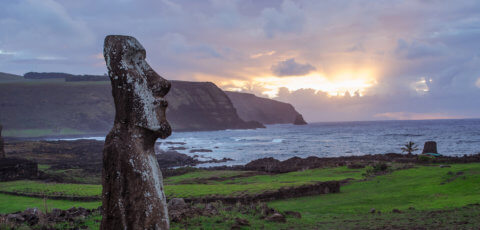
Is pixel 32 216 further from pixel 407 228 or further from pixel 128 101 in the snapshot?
pixel 407 228

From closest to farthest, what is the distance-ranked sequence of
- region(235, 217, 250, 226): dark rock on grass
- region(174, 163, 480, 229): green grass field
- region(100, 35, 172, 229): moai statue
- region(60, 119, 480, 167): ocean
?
region(100, 35, 172, 229): moai statue → region(235, 217, 250, 226): dark rock on grass → region(174, 163, 480, 229): green grass field → region(60, 119, 480, 167): ocean

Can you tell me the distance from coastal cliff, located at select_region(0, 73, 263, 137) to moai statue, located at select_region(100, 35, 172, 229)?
111 m

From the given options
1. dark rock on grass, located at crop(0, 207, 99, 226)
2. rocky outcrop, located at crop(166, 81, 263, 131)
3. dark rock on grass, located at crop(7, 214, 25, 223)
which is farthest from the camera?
rocky outcrop, located at crop(166, 81, 263, 131)

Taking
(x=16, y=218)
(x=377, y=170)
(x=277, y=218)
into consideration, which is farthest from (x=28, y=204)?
(x=377, y=170)

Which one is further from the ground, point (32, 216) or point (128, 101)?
point (128, 101)

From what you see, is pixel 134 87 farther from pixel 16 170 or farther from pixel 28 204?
pixel 16 170

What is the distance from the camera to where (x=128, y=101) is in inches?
235

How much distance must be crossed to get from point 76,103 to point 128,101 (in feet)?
458

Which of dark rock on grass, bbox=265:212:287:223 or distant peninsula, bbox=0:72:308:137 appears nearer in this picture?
dark rock on grass, bbox=265:212:287:223

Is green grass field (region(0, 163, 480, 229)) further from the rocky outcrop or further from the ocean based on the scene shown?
the rocky outcrop

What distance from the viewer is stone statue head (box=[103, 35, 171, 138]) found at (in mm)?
5941

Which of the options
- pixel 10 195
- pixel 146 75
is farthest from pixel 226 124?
pixel 146 75

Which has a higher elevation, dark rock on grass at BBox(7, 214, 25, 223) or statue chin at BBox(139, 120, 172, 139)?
statue chin at BBox(139, 120, 172, 139)

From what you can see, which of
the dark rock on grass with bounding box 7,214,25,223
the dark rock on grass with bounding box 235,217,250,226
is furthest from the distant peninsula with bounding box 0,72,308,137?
the dark rock on grass with bounding box 235,217,250,226
